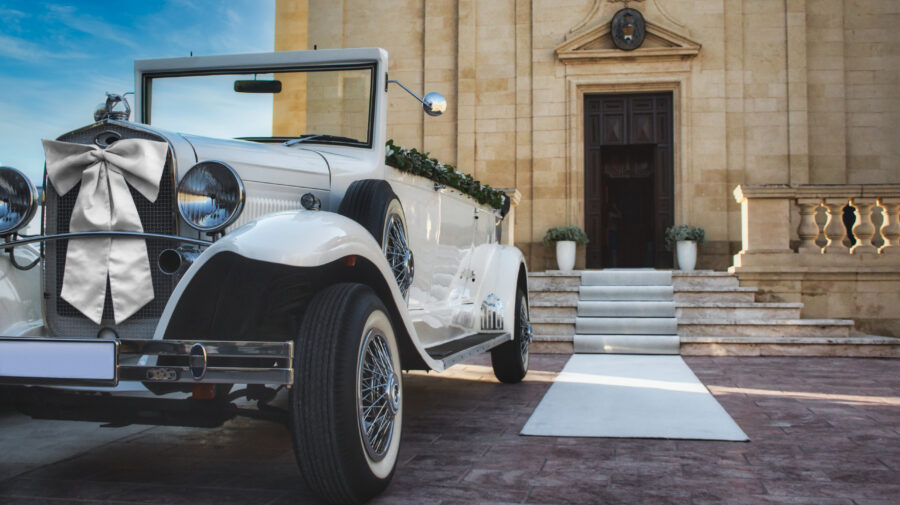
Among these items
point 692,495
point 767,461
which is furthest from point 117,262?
point 767,461

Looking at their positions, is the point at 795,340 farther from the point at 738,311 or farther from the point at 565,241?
the point at 565,241

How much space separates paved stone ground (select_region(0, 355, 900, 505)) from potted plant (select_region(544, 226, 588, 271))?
763 centimetres

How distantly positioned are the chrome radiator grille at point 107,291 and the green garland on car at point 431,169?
1.36 m

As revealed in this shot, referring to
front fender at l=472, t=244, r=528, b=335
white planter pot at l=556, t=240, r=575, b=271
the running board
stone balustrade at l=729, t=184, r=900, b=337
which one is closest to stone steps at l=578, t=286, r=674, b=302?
stone balustrade at l=729, t=184, r=900, b=337

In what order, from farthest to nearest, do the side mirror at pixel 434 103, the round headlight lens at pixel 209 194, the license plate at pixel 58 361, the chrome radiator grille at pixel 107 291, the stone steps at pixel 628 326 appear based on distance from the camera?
1. the stone steps at pixel 628 326
2. the side mirror at pixel 434 103
3. the chrome radiator grille at pixel 107 291
4. the round headlight lens at pixel 209 194
5. the license plate at pixel 58 361

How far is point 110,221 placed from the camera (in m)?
2.93

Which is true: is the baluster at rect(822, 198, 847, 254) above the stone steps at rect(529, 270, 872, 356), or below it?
Answer: above

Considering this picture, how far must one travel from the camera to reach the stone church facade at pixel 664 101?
1318 centimetres

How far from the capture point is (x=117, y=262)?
2902 millimetres

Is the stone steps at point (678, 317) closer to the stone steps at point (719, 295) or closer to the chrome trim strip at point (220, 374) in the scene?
the stone steps at point (719, 295)

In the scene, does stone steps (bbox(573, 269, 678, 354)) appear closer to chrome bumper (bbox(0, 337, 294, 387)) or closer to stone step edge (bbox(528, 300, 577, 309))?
stone step edge (bbox(528, 300, 577, 309))

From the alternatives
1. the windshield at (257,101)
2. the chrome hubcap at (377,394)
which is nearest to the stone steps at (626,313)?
the windshield at (257,101)

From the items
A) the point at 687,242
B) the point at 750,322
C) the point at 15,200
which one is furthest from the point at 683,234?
the point at 15,200

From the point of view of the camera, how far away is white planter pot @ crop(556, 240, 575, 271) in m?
12.8
